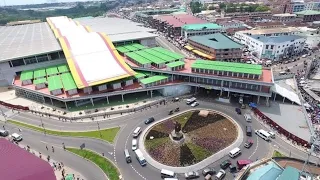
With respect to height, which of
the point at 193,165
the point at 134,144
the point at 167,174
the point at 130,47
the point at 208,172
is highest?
the point at 130,47

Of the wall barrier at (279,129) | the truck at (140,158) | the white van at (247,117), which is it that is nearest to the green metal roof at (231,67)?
the wall barrier at (279,129)

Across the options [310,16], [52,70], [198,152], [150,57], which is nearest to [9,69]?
[52,70]

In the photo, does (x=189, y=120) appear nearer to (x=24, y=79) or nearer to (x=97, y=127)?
(x=97, y=127)

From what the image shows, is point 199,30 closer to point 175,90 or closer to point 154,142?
point 175,90

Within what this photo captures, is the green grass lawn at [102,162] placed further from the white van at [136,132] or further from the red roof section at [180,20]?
the red roof section at [180,20]

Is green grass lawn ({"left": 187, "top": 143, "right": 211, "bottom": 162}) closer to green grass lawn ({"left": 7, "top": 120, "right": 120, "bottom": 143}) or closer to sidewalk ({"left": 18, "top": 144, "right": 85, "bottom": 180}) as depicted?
green grass lawn ({"left": 7, "top": 120, "right": 120, "bottom": 143})

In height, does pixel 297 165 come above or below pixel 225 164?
above

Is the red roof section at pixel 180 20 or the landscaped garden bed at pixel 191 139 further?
the red roof section at pixel 180 20
